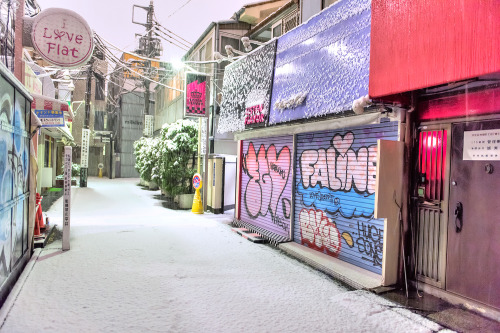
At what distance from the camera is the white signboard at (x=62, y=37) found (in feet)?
23.3

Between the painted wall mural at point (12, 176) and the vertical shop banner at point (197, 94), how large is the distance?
7.64 metres

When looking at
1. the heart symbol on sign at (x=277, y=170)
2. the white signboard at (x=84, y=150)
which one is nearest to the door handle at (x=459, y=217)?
the heart symbol on sign at (x=277, y=170)

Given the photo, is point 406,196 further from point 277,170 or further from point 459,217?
point 277,170

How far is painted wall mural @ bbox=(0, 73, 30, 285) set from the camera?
15.7ft

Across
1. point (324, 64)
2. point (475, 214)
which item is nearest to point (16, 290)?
point (475, 214)

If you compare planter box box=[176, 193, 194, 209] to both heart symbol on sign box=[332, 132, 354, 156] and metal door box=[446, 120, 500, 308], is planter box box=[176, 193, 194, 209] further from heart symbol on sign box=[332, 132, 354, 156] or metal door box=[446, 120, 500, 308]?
metal door box=[446, 120, 500, 308]

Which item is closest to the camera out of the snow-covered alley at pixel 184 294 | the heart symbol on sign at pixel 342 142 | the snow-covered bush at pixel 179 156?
the snow-covered alley at pixel 184 294

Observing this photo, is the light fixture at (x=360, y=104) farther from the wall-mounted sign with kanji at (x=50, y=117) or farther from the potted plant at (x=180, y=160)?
the potted plant at (x=180, y=160)

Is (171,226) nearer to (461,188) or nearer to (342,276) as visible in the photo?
(342,276)

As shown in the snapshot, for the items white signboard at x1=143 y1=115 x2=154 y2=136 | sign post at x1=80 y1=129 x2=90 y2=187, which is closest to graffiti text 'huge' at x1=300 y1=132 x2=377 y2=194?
sign post at x1=80 y1=129 x2=90 y2=187

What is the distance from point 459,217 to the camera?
503 cm

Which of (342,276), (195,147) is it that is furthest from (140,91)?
(342,276)

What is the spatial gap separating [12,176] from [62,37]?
11.7 ft

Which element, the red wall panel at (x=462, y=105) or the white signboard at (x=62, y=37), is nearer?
the red wall panel at (x=462, y=105)
